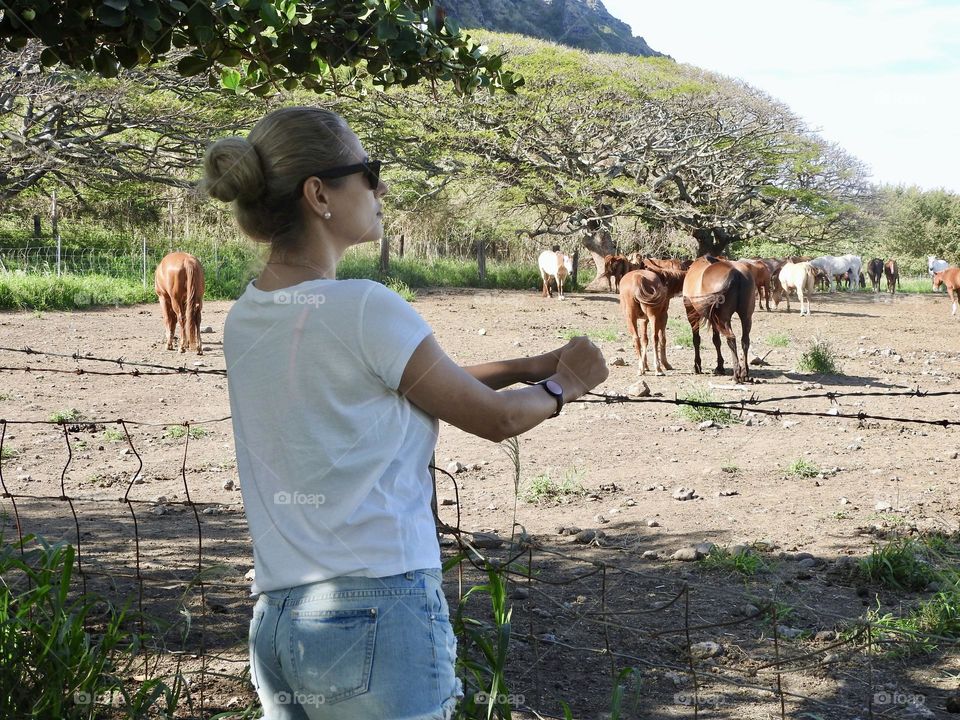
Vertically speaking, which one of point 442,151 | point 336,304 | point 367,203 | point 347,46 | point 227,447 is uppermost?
point 442,151

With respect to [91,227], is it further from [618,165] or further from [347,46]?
[347,46]

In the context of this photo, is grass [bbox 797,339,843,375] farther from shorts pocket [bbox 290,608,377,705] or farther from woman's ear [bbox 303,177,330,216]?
shorts pocket [bbox 290,608,377,705]

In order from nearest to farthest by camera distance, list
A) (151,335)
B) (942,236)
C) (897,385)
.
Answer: (897,385), (151,335), (942,236)

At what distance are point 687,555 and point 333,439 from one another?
3.90 metres

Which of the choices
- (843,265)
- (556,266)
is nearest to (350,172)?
(556,266)

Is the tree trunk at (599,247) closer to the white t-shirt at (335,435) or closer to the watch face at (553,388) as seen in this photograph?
the watch face at (553,388)

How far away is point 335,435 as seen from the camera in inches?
61.7

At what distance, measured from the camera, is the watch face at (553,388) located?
1754mm

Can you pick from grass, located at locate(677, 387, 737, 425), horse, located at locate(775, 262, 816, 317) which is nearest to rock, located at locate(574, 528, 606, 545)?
grass, located at locate(677, 387, 737, 425)

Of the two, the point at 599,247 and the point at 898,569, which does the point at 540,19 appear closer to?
the point at 599,247

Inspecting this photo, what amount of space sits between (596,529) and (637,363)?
774 cm

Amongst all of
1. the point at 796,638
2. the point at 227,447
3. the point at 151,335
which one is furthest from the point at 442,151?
the point at 796,638

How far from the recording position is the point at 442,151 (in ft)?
98.6

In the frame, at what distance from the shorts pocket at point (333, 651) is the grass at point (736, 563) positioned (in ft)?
12.1
